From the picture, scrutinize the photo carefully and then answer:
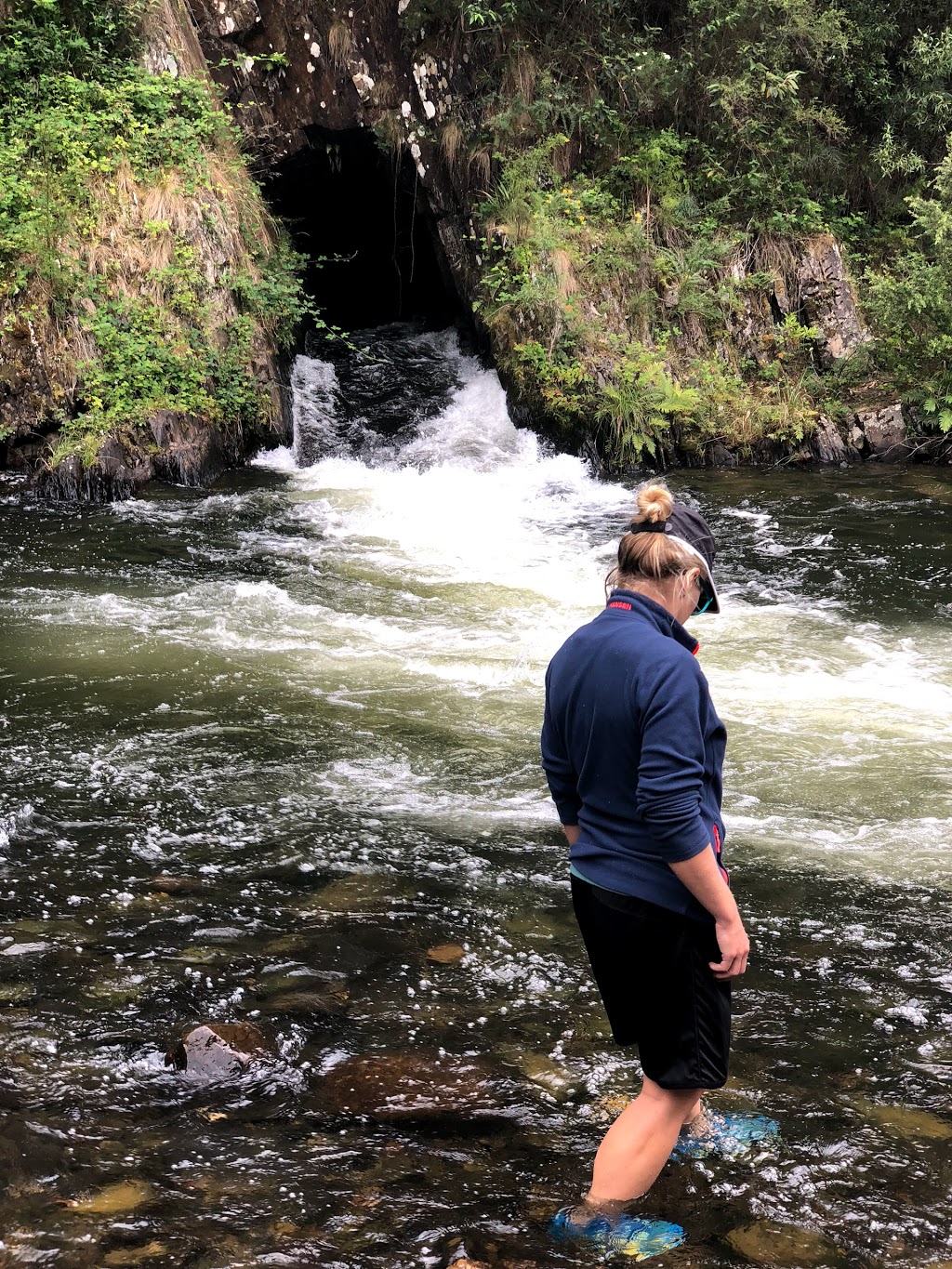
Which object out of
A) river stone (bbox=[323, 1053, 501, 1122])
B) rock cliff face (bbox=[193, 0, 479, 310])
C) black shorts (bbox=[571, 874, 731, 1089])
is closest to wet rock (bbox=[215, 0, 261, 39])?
rock cliff face (bbox=[193, 0, 479, 310])

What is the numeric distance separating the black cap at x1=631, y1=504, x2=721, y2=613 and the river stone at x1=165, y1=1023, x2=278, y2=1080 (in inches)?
72.4

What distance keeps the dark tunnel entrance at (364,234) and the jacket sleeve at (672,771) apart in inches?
570

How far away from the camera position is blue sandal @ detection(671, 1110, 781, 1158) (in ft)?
9.71

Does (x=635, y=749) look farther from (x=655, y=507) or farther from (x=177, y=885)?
(x=177, y=885)

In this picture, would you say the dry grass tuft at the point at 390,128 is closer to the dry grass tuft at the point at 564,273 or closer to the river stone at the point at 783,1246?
the dry grass tuft at the point at 564,273

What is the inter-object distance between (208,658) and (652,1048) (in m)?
5.01

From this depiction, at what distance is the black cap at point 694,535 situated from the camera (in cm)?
265

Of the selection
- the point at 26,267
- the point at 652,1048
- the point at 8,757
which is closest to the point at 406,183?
the point at 26,267

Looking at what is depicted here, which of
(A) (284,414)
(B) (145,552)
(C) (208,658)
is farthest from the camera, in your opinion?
(A) (284,414)

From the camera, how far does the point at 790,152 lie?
15.0 meters

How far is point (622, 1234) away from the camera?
2621 mm

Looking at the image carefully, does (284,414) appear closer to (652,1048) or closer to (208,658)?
(208,658)

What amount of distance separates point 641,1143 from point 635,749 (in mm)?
943

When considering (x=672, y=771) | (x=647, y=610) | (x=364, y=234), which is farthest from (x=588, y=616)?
(x=364, y=234)
